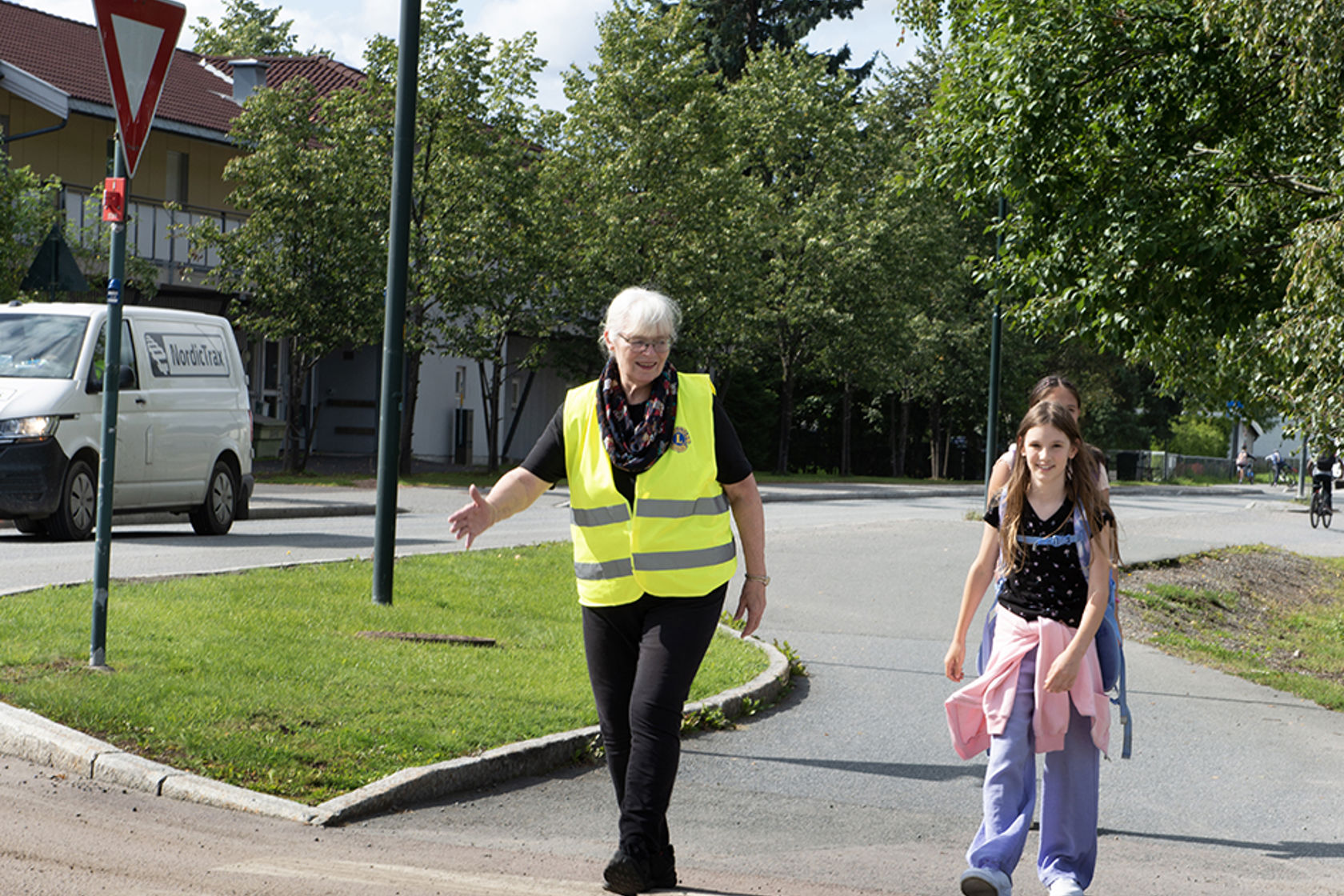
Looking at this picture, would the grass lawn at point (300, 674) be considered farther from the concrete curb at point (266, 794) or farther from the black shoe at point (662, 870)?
the black shoe at point (662, 870)

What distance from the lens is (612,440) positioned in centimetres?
467

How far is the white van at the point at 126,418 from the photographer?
13359 mm

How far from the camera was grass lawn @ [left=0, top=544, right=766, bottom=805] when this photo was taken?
5.97m

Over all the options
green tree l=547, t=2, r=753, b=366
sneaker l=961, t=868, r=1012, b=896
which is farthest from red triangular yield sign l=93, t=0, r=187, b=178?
green tree l=547, t=2, r=753, b=366

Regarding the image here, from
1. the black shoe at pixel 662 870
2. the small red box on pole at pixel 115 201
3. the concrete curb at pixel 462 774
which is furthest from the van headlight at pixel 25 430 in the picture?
the black shoe at pixel 662 870

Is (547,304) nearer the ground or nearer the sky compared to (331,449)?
nearer the sky

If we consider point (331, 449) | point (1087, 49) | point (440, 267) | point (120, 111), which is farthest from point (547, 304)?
point (120, 111)

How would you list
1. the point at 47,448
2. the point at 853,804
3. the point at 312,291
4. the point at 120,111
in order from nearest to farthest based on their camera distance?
the point at 853,804, the point at 120,111, the point at 47,448, the point at 312,291

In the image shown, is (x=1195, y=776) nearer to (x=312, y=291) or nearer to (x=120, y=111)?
(x=120, y=111)

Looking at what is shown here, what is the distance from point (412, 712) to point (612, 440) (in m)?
2.56

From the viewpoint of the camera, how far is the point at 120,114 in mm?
7160

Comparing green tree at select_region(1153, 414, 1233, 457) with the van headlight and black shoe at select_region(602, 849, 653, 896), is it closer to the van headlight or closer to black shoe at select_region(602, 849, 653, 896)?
the van headlight

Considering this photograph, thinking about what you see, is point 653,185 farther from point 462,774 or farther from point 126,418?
point 462,774

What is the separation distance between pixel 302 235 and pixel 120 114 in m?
22.4
